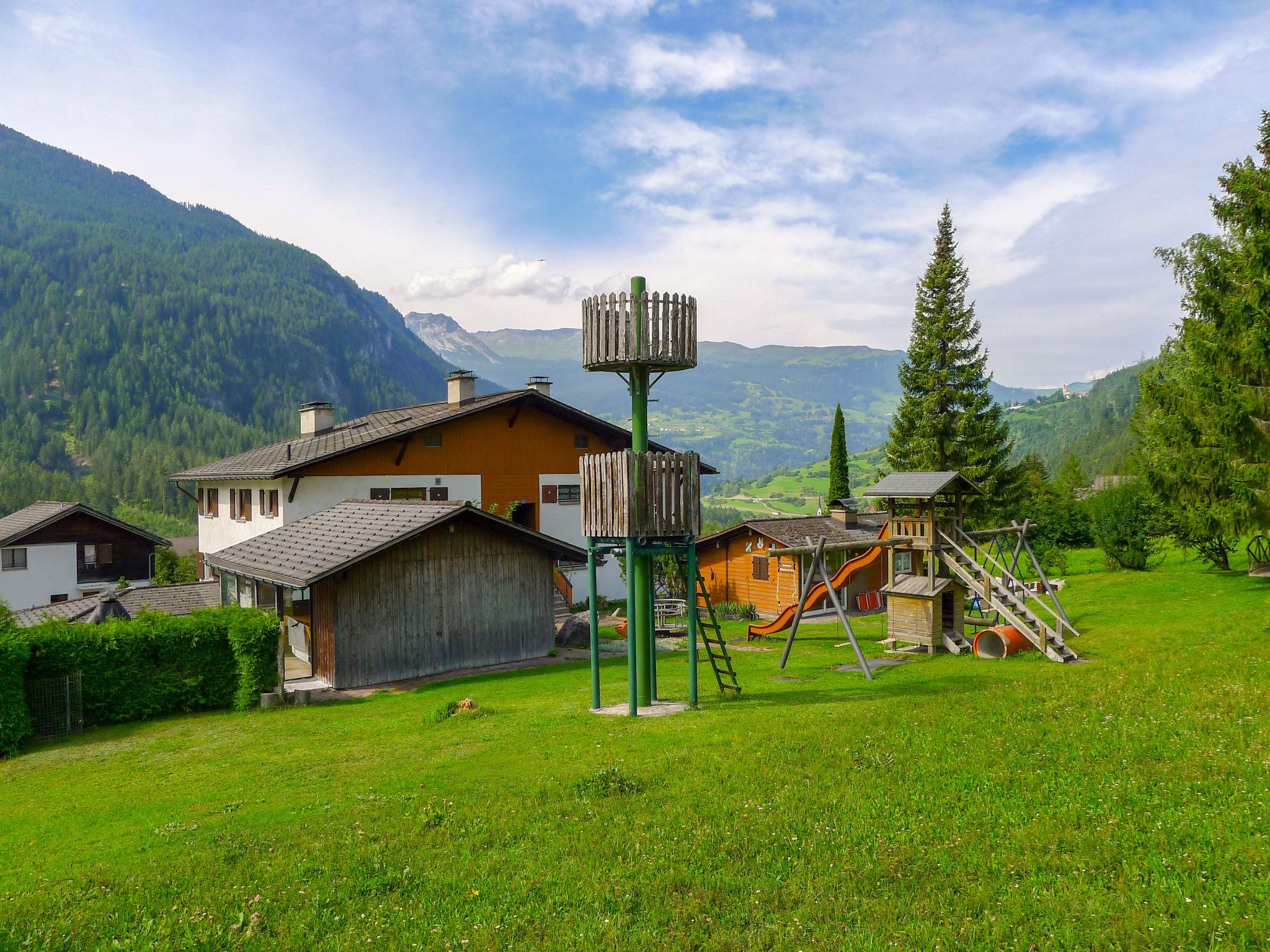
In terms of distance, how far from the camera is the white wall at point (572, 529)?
37.9 m

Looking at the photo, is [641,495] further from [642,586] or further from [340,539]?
[340,539]

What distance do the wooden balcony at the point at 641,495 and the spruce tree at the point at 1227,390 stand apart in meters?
17.7

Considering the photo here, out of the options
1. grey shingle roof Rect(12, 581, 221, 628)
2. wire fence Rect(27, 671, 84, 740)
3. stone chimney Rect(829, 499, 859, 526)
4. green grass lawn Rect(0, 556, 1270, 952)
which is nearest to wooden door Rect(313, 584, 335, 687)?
wire fence Rect(27, 671, 84, 740)

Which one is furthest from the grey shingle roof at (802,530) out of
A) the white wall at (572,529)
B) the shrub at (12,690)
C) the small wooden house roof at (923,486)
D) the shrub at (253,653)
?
the shrub at (12,690)

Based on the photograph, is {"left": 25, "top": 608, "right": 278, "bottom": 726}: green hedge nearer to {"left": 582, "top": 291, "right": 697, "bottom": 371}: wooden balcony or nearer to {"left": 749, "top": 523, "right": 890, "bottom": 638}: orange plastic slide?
{"left": 582, "top": 291, "right": 697, "bottom": 371}: wooden balcony

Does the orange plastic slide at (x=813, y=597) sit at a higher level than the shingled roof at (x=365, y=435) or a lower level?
lower

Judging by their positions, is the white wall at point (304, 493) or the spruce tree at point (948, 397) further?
the spruce tree at point (948, 397)

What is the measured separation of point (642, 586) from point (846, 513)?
25091mm

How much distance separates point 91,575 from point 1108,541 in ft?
189

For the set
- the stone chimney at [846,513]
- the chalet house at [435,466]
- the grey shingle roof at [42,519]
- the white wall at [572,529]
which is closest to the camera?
the chalet house at [435,466]

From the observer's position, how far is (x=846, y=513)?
1534 inches

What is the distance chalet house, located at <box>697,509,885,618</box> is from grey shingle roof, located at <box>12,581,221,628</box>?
21.0 m

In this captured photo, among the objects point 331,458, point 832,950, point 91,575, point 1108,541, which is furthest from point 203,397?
point 832,950

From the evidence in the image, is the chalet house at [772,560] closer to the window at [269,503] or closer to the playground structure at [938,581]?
the playground structure at [938,581]
